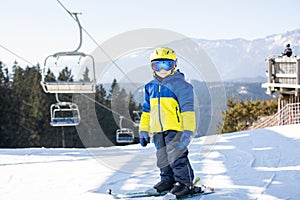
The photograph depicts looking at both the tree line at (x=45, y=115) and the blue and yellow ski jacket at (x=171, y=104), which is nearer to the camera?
the blue and yellow ski jacket at (x=171, y=104)

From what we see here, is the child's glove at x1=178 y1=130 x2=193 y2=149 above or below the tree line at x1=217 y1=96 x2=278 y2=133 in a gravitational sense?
above

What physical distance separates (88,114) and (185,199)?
3433 cm

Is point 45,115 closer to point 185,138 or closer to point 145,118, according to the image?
point 145,118

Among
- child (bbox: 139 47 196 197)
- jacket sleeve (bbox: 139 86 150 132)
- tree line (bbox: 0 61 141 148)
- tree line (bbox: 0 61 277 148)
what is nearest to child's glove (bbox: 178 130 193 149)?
child (bbox: 139 47 196 197)

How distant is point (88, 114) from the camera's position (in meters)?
37.6

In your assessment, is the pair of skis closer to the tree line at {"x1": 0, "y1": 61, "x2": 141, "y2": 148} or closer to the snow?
the snow

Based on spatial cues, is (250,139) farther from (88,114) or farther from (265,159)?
(88,114)

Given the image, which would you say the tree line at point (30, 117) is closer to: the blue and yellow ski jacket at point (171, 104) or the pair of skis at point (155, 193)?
the pair of skis at point (155, 193)

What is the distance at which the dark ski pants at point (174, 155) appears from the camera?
368cm

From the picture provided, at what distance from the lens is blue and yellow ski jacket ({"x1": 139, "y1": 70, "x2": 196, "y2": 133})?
11.8 feet

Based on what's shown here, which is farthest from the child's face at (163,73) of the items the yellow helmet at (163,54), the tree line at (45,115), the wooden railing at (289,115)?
the tree line at (45,115)

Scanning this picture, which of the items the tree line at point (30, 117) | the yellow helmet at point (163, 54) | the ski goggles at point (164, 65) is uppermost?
the yellow helmet at point (163, 54)

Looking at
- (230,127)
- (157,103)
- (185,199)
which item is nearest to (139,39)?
(157,103)

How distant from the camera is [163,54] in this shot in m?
3.72
